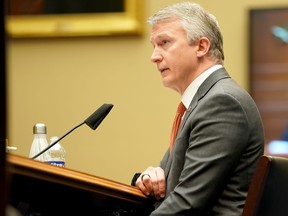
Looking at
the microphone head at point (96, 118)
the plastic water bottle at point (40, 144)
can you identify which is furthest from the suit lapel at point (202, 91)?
the plastic water bottle at point (40, 144)

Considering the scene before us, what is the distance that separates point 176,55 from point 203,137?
21.6 inches

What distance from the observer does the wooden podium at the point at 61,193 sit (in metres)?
2.13

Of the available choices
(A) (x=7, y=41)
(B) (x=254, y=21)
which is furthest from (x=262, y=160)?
(B) (x=254, y=21)

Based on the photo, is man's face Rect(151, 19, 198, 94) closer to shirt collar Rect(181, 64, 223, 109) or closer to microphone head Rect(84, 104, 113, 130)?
shirt collar Rect(181, 64, 223, 109)

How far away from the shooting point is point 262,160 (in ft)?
8.36

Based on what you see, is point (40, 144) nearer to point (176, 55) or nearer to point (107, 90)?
point (176, 55)

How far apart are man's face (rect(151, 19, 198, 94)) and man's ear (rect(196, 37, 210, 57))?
18 mm

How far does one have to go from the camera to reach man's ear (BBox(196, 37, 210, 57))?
3.10 m

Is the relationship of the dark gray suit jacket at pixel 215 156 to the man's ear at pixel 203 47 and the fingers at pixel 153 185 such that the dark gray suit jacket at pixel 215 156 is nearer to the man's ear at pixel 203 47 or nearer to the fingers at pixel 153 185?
the fingers at pixel 153 185

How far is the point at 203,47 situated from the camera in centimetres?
310

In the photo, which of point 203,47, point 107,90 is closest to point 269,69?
point 107,90

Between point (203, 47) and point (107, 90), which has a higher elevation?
point (203, 47)

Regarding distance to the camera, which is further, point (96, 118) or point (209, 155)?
point (96, 118)

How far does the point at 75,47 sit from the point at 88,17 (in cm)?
29
